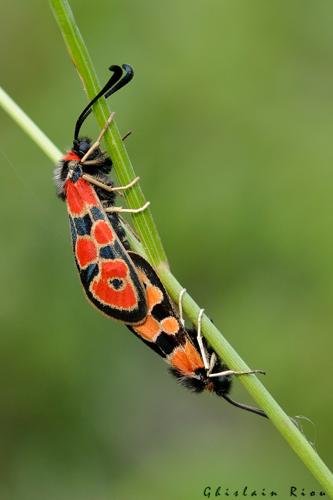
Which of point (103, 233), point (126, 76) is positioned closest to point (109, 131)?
point (126, 76)

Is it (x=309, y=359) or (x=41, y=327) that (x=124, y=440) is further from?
(x=309, y=359)

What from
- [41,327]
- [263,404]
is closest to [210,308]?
[41,327]

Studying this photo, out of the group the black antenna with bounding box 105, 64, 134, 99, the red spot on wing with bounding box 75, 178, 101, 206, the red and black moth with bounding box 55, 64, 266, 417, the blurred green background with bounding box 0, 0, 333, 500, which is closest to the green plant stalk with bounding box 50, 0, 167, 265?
the black antenna with bounding box 105, 64, 134, 99

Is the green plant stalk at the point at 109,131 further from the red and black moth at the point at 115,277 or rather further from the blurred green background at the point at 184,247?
the blurred green background at the point at 184,247

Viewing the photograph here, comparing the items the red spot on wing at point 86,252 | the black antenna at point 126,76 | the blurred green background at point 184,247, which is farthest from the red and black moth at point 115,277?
the blurred green background at point 184,247

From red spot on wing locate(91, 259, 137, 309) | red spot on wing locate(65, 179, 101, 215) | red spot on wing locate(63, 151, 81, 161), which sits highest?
red spot on wing locate(63, 151, 81, 161)

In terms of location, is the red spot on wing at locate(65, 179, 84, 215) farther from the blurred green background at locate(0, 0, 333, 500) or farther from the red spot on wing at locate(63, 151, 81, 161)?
the blurred green background at locate(0, 0, 333, 500)
